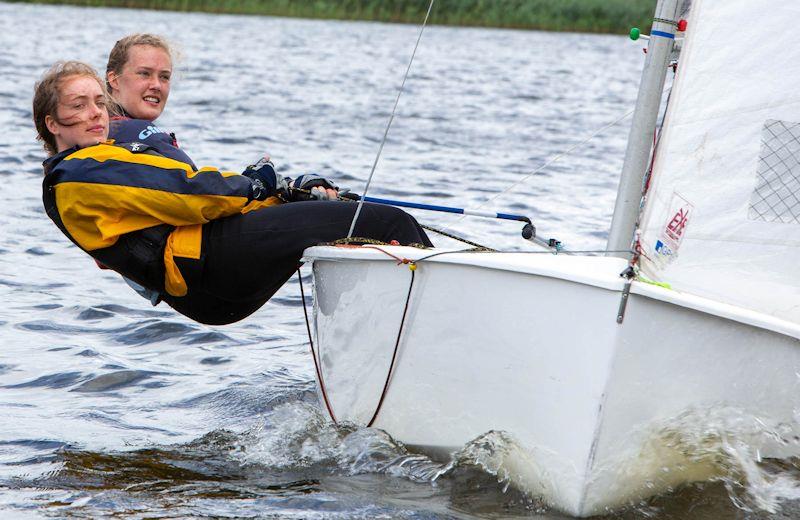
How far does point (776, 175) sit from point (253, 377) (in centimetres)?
257

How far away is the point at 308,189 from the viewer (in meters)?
3.91

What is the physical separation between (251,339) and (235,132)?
287 inches

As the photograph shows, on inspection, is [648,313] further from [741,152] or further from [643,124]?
[643,124]

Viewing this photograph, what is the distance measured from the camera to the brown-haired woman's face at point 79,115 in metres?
3.63

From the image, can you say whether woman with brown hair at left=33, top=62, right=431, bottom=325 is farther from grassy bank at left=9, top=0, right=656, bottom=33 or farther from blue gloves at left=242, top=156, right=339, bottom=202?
grassy bank at left=9, top=0, right=656, bottom=33

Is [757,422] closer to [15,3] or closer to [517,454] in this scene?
[517,454]

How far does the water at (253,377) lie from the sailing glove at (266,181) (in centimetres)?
80

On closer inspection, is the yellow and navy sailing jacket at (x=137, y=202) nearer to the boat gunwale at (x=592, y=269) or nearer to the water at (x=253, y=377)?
the boat gunwale at (x=592, y=269)

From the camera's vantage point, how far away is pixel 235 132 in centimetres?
1273

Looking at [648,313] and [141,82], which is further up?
[141,82]

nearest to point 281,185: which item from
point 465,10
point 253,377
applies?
point 253,377

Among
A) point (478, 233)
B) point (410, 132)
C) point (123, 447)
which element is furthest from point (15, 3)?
point (123, 447)

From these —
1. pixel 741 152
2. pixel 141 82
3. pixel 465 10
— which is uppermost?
pixel 465 10

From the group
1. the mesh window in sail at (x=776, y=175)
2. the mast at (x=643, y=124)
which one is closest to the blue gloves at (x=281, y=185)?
the mast at (x=643, y=124)
